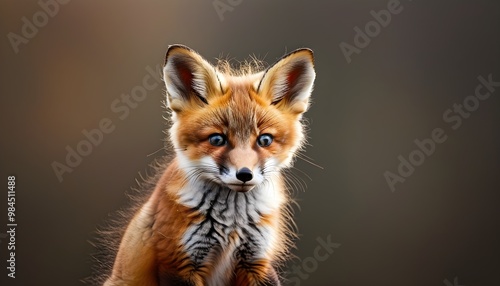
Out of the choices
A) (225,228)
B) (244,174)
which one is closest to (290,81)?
(244,174)

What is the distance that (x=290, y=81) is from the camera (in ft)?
5.87

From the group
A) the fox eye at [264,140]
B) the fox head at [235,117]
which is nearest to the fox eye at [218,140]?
the fox head at [235,117]

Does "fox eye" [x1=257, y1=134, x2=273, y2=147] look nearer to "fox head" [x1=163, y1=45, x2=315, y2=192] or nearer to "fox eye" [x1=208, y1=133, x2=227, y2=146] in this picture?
"fox head" [x1=163, y1=45, x2=315, y2=192]

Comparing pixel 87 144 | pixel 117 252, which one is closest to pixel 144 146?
pixel 87 144

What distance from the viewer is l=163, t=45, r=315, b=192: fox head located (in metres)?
1.65

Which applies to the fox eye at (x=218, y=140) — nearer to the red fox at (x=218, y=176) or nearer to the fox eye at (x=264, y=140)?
the red fox at (x=218, y=176)

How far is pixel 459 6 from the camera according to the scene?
2.94 meters

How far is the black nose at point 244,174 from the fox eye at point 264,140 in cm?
11

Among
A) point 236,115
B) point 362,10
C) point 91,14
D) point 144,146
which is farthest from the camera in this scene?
point 362,10

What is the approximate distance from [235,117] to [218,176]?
183 mm

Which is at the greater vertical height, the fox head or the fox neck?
the fox head

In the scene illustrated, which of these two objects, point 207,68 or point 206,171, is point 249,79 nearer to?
point 207,68

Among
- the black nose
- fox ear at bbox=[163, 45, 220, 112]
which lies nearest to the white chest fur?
the black nose

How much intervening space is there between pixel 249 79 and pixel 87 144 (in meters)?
1.05
